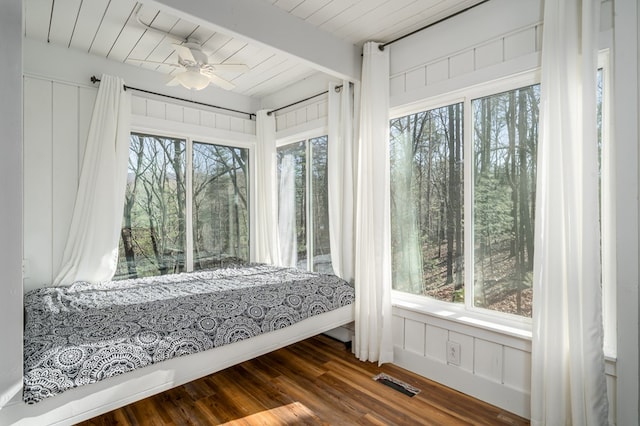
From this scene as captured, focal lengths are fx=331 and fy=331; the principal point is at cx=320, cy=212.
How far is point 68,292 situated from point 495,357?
3.09 meters

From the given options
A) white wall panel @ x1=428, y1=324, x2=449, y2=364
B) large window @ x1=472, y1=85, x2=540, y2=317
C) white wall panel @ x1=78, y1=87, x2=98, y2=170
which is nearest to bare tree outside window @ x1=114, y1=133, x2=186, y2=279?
white wall panel @ x1=78, y1=87, x2=98, y2=170

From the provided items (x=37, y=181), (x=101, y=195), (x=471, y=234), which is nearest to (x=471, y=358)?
(x=471, y=234)

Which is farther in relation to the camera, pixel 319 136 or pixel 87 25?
pixel 319 136

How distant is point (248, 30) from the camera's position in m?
2.10

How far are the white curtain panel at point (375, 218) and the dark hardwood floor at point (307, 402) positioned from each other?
0.25m

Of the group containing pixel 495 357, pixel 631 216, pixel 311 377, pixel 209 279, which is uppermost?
pixel 631 216

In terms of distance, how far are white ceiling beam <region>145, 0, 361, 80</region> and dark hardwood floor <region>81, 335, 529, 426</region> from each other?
2331 mm

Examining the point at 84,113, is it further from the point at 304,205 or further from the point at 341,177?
the point at 341,177

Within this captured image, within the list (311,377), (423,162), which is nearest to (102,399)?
(311,377)

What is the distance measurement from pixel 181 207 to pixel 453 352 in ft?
9.71

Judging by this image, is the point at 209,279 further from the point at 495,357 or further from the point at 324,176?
the point at 495,357

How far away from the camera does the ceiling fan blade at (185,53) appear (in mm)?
2385

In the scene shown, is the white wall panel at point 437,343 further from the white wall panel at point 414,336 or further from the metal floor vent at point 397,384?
the metal floor vent at point 397,384

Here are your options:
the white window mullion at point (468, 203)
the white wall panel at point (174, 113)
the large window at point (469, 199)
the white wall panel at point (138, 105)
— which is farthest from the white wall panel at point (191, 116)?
the white window mullion at point (468, 203)
